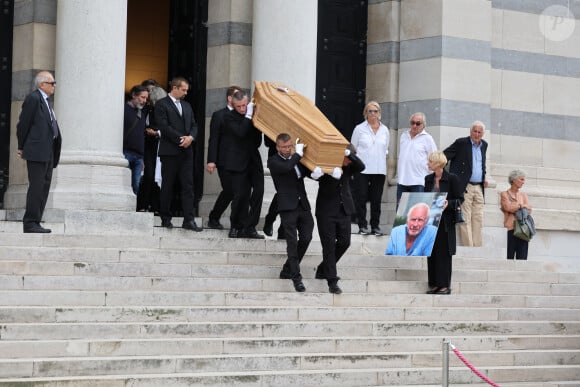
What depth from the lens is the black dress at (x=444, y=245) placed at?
1858 cm

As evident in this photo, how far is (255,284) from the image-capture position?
17.5 meters

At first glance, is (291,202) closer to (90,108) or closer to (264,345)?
(264,345)

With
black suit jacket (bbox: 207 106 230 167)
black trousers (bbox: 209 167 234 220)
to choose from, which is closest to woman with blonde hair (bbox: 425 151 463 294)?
black trousers (bbox: 209 167 234 220)

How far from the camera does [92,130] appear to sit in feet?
63.5

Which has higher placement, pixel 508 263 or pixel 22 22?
pixel 22 22

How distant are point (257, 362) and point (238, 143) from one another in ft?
15.1

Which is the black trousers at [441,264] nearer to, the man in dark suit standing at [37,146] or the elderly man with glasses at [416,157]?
the elderly man with glasses at [416,157]

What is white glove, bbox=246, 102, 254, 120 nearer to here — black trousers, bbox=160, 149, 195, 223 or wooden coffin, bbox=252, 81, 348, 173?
wooden coffin, bbox=252, 81, 348, 173

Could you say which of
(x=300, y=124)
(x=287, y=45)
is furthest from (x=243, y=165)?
(x=287, y=45)

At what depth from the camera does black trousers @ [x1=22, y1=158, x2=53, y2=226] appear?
17328 mm

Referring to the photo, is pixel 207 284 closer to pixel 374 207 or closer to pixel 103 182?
pixel 103 182

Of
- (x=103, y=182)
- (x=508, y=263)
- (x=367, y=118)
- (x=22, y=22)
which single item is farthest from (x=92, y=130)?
(x=508, y=263)

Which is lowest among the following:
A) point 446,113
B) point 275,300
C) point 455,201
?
point 275,300

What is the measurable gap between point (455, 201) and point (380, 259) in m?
1.40
